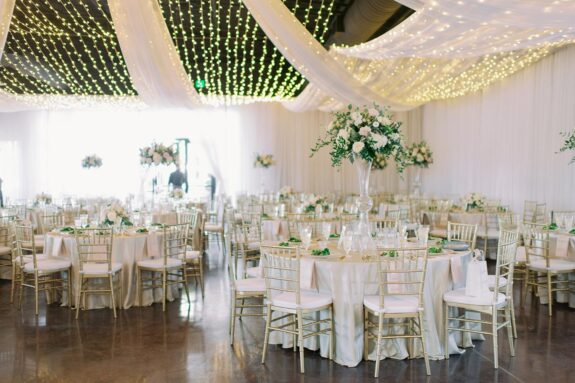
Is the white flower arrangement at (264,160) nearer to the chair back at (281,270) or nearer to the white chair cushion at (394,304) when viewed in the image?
the chair back at (281,270)

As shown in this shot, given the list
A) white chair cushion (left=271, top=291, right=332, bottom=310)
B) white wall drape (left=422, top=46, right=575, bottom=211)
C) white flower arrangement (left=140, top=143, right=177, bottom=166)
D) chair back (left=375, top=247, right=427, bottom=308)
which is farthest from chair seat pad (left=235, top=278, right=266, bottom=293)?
white wall drape (left=422, top=46, right=575, bottom=211)

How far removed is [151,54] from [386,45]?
9.83 feet

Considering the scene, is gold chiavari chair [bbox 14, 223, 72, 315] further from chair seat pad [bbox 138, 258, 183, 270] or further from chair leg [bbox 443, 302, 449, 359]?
chair leg [bbox 443, 302, 449, 359]

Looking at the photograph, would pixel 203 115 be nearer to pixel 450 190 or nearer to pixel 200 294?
pixel 200 294

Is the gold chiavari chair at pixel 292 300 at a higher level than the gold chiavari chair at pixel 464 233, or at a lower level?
lower

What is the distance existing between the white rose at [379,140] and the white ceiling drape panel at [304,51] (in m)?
2.07

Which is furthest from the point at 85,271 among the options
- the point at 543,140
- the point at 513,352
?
the point at 543,140

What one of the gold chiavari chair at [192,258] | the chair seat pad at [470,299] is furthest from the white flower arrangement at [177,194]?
the chair seat pad at [470,299]

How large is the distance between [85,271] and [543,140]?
835 cm

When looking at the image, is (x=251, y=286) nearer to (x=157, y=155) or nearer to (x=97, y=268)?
(x=97, y=268)

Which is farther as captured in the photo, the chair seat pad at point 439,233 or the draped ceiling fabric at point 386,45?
the chair seat pad at point 439,233

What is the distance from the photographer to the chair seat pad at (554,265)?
6.25 m

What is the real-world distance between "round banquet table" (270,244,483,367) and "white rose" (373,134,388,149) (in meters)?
1.04

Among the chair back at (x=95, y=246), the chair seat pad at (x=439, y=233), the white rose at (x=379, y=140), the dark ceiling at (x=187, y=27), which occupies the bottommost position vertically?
the chair seat pad at (x=439, y=233)
